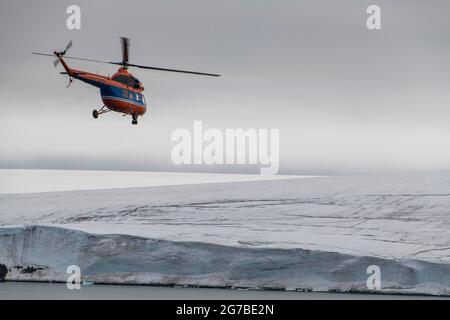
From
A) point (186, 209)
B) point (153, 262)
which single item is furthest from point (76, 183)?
point (153, 262)

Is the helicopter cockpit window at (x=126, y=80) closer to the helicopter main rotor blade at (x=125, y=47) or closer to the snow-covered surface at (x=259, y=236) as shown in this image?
the helicopter main rotor blade at (x=125, y=47)

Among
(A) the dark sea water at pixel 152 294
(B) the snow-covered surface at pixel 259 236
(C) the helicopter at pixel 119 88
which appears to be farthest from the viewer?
(C) the helicopter at pixel 119 88

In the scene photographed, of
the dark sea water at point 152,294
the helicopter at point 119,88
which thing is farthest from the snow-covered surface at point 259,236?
the helicopter at point 119,88

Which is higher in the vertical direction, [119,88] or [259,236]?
[119,88]

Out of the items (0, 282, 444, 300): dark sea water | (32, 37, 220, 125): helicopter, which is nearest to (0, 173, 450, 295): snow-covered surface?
(0, 282, 444, 300): dark sea water

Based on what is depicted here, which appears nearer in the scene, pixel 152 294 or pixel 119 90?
pixel 152 294

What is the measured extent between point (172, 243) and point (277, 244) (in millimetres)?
1933

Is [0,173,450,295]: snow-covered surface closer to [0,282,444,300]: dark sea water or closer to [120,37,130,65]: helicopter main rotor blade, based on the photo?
[0,282,444,300]: dark sea water

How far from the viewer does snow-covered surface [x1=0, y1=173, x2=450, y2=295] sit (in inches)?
904

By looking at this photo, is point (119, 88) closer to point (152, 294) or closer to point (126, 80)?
point (126, 80)

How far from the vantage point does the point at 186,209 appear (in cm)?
2748

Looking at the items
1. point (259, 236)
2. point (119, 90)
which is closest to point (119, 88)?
point (119, 90)

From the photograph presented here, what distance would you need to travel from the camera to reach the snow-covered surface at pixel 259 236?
23.0 metres

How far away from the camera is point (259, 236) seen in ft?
81.1
